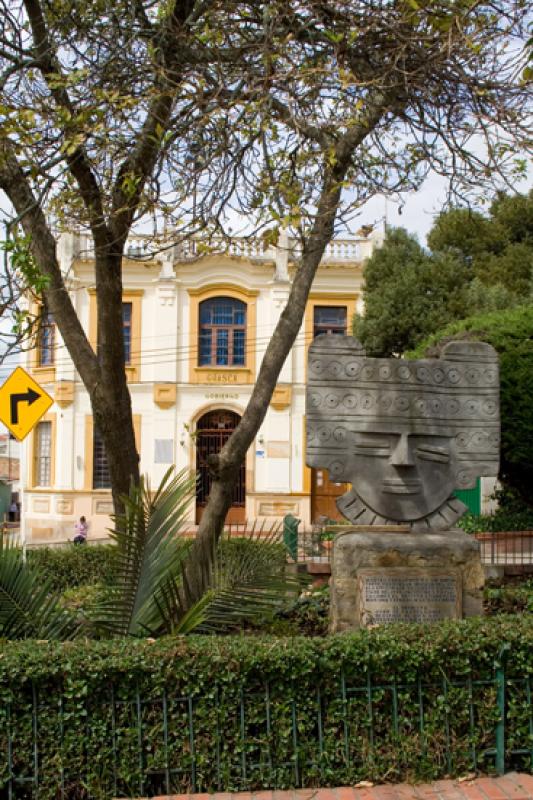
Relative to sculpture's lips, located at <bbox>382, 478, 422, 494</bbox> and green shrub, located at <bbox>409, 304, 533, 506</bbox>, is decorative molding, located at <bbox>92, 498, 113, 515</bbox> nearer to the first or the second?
green shrub, located at <bbox>409, 304, 533, 506</bbox>

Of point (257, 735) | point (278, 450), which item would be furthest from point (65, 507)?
point (257, 735)

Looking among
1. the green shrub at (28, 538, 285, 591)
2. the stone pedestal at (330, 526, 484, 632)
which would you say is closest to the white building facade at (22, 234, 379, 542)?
the green shrub at (28, 538, 285, 591)

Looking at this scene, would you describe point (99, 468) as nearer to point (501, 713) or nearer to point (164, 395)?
point (164, 395)

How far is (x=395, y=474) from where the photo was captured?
6281 mm

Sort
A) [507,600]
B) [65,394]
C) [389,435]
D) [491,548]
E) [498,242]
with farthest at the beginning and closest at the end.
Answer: [498,242] → [65,394] → [491,548] → [507,600] → [389,435]

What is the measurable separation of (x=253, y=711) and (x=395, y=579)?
1.98 m

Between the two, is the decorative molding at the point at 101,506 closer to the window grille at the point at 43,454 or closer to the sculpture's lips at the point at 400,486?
the window grille at the point at 43,454

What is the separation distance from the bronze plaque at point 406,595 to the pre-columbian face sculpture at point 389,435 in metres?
0.52

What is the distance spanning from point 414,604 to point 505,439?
27.5 feet

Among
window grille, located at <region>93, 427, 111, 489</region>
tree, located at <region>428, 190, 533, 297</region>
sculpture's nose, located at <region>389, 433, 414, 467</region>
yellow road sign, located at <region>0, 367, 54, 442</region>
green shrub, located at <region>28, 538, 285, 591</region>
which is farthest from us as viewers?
tree, located at <region>428, 190, 533, 297</region>

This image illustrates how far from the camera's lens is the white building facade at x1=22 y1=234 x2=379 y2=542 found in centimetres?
2400

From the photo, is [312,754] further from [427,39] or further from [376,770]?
[427,39]

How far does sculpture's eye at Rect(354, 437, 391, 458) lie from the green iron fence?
2140mm

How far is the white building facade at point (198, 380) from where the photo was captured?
78.7 feet
